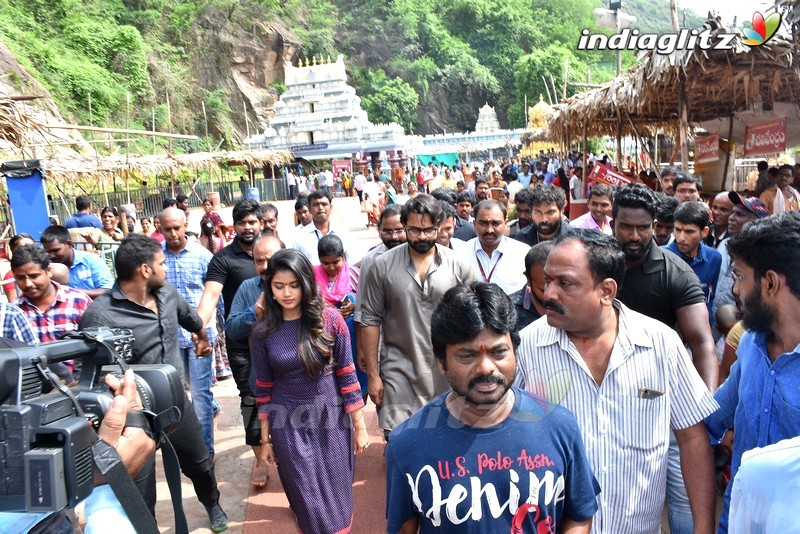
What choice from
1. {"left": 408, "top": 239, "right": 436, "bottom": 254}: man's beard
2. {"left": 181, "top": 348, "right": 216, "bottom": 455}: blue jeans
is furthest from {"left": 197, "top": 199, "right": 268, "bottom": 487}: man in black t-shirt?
{"left": 408, "top": 239, "right": 436, "bottom": 254}: man's beard

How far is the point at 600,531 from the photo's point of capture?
1984mm

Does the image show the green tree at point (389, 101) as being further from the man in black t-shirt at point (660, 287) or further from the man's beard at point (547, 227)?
the man in black t-shirt at point (660, 287)

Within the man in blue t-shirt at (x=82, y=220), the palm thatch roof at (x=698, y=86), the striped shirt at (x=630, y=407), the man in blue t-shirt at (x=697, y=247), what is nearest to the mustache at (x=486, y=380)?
the striped shirt at (x=630, y=407)

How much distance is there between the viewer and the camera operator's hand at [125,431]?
67.6 inches

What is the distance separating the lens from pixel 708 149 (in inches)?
362

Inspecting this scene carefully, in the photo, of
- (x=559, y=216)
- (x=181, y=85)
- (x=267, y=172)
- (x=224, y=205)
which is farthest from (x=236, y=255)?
(x=181, y=85)

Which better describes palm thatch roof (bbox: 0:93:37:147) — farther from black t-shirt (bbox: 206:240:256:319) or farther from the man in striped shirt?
the man in striped shirt

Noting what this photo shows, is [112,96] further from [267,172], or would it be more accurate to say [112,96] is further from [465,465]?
[465,465]

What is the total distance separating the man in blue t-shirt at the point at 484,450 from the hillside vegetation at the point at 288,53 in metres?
24.9

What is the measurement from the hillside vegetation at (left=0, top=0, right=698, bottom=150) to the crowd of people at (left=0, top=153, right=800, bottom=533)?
2264 cm

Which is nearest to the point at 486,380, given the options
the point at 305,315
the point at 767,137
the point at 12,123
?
the point at 305,315

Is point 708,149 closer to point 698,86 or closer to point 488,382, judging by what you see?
point 698,86

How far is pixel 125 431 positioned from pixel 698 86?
8.17 metres

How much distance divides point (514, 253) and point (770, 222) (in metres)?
2.19
